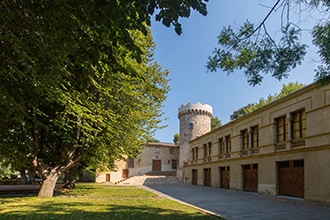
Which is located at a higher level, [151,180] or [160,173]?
[160,173]

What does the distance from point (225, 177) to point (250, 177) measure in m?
4.56

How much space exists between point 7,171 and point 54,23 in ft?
104

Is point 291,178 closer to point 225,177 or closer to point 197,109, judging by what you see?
point 225,177

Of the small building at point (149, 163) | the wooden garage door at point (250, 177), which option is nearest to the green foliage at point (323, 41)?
→ the wooden garage door at point (250, 177)

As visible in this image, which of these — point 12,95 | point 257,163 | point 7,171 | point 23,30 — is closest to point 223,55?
point 23,30

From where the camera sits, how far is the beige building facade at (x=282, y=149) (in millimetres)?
13148

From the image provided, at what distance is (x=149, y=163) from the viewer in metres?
45.4

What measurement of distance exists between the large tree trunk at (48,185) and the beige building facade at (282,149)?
12.8 meters

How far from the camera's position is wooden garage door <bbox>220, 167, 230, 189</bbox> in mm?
23447

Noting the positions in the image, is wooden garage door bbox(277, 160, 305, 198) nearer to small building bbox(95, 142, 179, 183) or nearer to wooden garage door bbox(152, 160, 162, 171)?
small building bbox(95, 142, 179, 183)

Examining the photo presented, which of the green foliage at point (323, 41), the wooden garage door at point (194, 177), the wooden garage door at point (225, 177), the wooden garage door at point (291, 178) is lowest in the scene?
the wooden garage door at point (194, 177)

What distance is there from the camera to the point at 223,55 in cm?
560

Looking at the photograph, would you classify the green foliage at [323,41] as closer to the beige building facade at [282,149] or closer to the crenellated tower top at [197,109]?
the beige building facade at [282,149]

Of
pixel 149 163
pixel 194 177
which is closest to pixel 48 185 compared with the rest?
pixel 194 177
